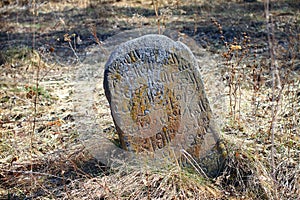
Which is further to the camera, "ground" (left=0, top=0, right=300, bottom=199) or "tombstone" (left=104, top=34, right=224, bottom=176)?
"tombstone" (left=104, top=34, right=224, bottom=176)

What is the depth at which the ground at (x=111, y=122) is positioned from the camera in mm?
3051

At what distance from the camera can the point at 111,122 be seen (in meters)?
4.26

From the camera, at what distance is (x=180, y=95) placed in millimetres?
3334

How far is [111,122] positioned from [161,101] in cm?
107

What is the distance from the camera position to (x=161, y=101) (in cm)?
334

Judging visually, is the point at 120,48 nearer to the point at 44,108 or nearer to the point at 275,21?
the point at 44,108

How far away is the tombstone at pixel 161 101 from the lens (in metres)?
3.22

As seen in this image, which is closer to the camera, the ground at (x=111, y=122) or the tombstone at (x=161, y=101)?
the ground at (x=111, y=122)

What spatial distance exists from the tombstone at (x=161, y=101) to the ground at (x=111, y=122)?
213 millimetres

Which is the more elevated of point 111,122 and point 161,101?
point 161,101

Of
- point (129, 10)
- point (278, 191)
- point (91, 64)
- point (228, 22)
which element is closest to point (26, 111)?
point (91, 64)

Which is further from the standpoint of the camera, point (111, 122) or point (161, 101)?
point (111, 122)

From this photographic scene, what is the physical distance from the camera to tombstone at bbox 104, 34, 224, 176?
3223 millimetres

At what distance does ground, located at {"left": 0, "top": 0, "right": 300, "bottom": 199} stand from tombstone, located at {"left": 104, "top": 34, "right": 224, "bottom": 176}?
0.21 metres
